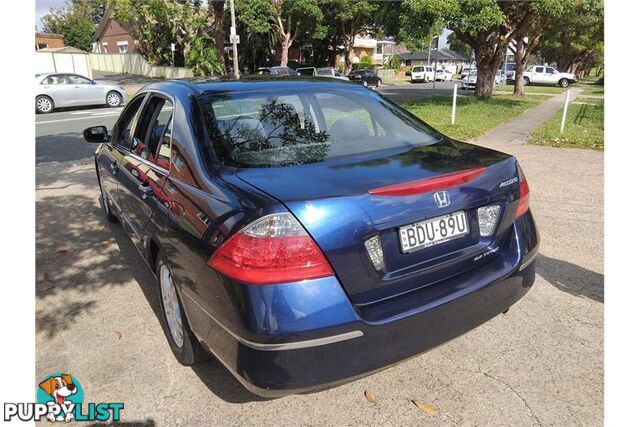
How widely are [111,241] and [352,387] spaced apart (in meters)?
3.26

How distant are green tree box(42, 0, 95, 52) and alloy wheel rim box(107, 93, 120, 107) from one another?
185 ft

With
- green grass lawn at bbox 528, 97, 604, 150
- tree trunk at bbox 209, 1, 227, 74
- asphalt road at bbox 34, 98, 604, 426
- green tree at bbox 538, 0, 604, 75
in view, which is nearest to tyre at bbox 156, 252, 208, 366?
asphalt road at bbox 34, 98, 604, 426

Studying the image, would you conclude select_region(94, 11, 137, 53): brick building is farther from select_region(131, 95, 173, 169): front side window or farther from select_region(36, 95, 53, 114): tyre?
select_region(131, 95, 173, 169): front side window

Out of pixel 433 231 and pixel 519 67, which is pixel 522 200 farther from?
pixel 519 67

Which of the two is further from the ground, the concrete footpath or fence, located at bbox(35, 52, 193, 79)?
fence, located at bbox(35, 52, 193, 79)

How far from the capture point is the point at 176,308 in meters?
2.75

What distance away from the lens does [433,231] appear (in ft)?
7.08

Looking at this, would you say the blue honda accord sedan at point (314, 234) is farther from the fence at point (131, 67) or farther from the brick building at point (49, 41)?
the brick building at point (49, 41)

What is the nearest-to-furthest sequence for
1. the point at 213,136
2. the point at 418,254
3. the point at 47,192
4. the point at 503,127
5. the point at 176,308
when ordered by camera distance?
the point at 418,254, the point at 213,136, the point at 176,308, the point at 47,192, the point at 503,127

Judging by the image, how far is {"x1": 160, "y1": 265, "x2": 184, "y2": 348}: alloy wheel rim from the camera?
2.75 metres

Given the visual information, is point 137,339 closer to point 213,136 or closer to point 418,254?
point 213,136

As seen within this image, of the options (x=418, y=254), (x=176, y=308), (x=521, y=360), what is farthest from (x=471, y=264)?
(x=176, y=308)

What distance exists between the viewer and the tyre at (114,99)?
1908 cm

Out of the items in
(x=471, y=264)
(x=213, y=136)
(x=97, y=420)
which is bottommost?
(x=97, y=420)
